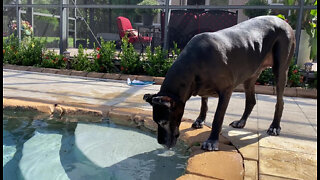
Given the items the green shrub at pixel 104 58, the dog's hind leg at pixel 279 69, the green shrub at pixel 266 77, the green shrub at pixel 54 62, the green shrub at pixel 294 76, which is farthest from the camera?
the green shrub at pixel 54 62

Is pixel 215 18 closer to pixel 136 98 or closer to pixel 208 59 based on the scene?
pixel 136 98

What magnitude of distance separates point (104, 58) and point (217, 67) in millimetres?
4810

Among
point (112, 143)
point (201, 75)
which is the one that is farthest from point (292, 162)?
point (112, 143)

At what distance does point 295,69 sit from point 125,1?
5.94 metres

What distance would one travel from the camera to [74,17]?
994 centimetres

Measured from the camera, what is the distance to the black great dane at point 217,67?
2297 mm

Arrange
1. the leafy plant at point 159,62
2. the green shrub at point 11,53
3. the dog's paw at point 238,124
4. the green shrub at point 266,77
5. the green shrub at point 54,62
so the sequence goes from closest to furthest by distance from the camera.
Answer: the dog's paw at point 238,124 < the green shrub at point 266,77 < the leafy plant at point 159,62 < the green shrub at point 54,62 < the green shrub at point 11,53

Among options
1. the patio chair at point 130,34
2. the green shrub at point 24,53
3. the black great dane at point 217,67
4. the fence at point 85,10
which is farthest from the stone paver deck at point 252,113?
the patio chair at point 130,34

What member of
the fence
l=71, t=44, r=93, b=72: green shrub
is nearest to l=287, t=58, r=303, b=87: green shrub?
the fence

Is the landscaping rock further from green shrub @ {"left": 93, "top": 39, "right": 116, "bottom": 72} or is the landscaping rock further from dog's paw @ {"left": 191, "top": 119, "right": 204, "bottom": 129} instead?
dog's paw @ {"left": 191, "top": 119, "right": 204, "bottom": 129}

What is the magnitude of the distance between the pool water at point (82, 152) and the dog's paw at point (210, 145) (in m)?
0.20

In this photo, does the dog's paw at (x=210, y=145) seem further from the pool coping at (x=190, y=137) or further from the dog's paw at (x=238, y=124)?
the dog's paw at (x=238, y=124)

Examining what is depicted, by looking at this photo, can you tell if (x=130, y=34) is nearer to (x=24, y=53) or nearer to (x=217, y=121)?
(x=24, y=53)

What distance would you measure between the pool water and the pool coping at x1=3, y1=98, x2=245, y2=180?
0.11 m
